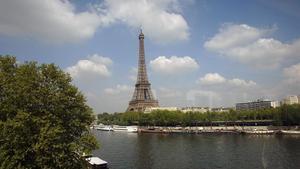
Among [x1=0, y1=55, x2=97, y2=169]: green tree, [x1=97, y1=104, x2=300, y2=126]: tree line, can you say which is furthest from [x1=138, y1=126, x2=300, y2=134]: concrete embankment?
[x1=0, y1=55, x2=97, y2=169]: green tree

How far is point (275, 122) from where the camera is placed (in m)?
97.0

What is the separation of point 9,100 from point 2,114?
1.11 meters

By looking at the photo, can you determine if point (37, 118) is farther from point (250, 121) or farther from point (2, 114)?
point (250, 121)

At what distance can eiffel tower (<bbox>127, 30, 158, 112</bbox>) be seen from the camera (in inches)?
5728

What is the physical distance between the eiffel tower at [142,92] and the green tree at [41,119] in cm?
11869

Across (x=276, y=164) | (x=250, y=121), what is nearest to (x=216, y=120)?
(x=250, y=121)

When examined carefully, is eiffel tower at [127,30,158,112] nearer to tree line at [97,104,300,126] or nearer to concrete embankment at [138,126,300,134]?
tree line at [97,104,300,126]

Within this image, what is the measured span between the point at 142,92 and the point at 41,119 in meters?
129

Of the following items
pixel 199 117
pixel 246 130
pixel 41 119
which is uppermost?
pixel 199 117

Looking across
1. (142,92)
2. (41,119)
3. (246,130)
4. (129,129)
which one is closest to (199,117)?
(129,129)

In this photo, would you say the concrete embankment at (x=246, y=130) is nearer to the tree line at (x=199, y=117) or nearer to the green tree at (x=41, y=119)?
the tree line at (x=199, y=117)

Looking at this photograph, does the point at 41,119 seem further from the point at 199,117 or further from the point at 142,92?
the point at 142,92

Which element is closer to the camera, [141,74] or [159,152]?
[159,152]

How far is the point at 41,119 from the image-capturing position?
22.6 meters
